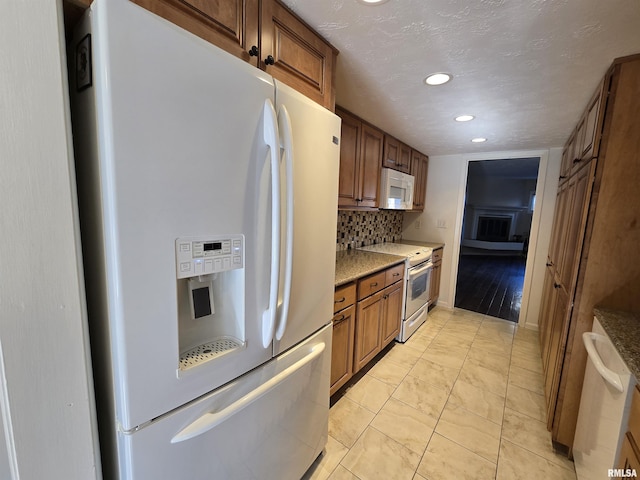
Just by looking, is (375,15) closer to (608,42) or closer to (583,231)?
(608,42)

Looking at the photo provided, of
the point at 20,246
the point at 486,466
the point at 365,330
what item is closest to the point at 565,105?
the point at 365,330

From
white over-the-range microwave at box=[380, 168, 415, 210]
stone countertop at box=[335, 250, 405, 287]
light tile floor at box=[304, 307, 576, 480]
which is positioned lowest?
light tile floor at box=[304, 307, 576, 480]

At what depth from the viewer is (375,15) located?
1.04m

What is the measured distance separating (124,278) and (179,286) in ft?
0.61

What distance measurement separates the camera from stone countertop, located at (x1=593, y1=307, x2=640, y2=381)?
0.92 metres

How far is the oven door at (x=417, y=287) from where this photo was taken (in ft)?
8.72

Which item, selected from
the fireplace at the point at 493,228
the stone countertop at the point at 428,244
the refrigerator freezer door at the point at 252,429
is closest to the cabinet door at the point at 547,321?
the stone countertop at the point at 428,244

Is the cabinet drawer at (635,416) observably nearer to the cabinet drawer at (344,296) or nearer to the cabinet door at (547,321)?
the cabinet drawer at (344,296)

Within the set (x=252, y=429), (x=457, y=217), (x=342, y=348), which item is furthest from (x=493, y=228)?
(x=252, y=429)

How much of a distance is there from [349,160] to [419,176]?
1729 mm

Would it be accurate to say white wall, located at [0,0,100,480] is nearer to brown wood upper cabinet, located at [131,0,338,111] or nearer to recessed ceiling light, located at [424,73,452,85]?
brown wood upper cabinet, located at [131,0,338,111]

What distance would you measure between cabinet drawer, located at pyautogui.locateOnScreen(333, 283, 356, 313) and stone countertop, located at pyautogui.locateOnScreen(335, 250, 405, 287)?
0.16 ft

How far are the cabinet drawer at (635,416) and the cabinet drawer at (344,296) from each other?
3.95 feet

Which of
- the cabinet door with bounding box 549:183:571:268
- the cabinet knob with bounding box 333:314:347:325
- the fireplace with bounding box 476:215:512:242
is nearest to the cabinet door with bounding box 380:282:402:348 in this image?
the cabinet knob with bounding box 333:314:347:325
